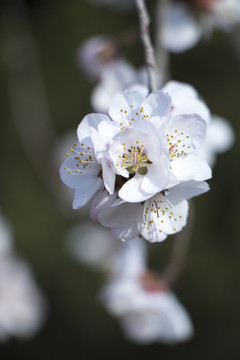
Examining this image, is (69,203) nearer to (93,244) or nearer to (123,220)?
(93,244)

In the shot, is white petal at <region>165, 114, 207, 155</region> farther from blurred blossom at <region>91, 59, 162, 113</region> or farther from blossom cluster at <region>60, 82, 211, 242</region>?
blurred blossom at <region>91, 59, 162, 113</region>

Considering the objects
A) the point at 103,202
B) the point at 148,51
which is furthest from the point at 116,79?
the point at 103,202

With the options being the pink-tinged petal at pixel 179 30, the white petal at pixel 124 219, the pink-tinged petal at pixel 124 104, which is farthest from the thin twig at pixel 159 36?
the white petal at pixel 124 219

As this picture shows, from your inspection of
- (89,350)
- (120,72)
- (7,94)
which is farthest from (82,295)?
(120,72)

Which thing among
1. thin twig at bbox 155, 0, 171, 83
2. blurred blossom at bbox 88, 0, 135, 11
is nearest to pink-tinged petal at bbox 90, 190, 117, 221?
thin twig at bbox 155, 0, 171, 83

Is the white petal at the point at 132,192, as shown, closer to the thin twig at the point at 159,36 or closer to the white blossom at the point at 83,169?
the white blossom at the point at 83,169
